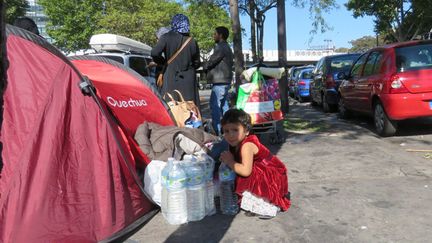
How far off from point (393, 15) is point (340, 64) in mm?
→ 17583

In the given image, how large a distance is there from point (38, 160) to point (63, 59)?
875mm

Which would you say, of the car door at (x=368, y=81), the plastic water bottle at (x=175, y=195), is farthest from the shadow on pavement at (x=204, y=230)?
the car door at (x=368, y=81)

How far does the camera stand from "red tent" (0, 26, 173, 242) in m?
3.43

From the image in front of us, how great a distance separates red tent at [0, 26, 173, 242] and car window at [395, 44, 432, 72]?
197 inches

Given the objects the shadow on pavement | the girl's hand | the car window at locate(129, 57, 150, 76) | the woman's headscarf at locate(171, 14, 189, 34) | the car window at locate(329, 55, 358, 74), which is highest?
the woman's headscarf at locate(171, 14, 189, 34)

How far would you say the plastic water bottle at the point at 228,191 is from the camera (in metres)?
4.38

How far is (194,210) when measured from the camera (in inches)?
165

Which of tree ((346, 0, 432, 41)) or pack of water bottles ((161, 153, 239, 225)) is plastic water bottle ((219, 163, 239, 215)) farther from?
tree ((346, 0, 432, 41))

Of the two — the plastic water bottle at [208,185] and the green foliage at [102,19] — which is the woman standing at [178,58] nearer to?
the plastic water bottle at [208,185]

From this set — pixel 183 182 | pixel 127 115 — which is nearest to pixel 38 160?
pixel 183 182

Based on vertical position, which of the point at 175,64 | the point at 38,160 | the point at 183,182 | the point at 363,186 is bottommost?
the point at 363,186

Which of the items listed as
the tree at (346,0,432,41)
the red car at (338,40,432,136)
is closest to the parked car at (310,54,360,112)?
the red car at (338,40,432,136)

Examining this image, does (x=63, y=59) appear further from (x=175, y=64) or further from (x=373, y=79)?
(x=373, y=79)

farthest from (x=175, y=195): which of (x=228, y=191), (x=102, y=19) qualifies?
(x=102, y=19)
